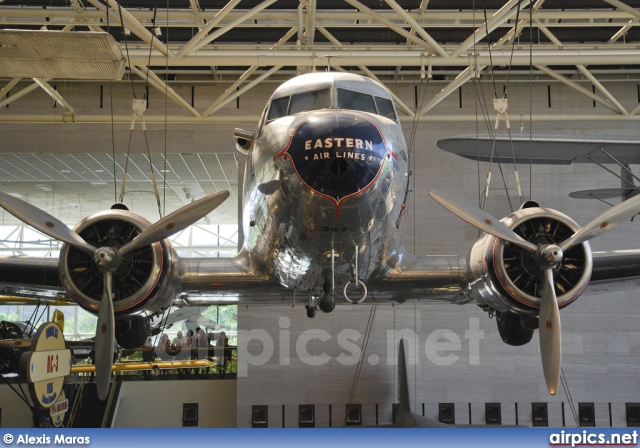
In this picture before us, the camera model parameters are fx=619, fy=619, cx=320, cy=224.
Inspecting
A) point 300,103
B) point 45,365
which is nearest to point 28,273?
point 45,365

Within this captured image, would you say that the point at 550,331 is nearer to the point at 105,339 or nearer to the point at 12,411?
the point at 105,339

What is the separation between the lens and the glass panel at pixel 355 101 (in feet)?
21.5

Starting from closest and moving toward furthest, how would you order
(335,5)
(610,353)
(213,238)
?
(335,5) → (610,353) → (213,238)

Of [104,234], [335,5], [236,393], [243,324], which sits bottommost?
[236,393]

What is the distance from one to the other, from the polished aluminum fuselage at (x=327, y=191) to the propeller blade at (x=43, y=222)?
1.90 meters

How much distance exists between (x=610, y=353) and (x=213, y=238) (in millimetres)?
24500

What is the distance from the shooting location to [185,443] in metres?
3.76

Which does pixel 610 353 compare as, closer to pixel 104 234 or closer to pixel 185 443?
pixel 104 234

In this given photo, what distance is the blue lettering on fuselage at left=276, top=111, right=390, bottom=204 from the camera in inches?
217

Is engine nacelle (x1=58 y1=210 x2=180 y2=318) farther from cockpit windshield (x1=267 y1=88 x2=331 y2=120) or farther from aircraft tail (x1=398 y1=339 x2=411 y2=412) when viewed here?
aircraft tail (x1=398 y1=339 x2=411 y2=412)

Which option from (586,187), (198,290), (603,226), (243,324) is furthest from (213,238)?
(603,226)

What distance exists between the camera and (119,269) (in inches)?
277

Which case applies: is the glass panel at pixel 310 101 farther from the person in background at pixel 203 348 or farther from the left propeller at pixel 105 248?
the person in background at pixel 203 348

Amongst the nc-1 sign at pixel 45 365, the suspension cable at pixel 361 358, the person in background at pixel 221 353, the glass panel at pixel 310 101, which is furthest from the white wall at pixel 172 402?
the glass panel at pixel 310 101
